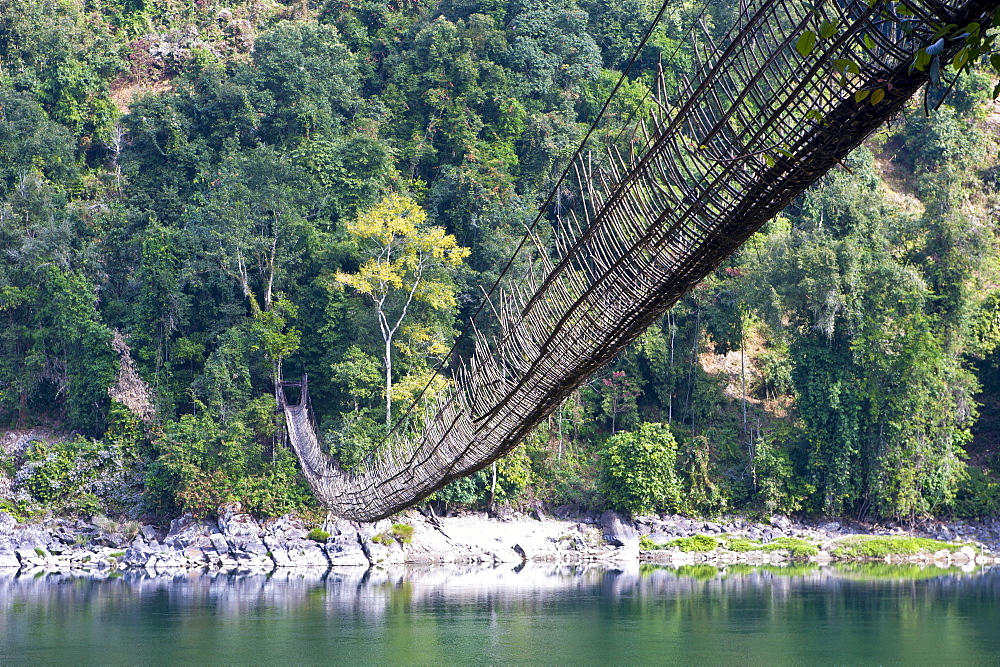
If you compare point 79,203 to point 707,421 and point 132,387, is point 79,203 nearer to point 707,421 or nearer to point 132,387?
point 132,387

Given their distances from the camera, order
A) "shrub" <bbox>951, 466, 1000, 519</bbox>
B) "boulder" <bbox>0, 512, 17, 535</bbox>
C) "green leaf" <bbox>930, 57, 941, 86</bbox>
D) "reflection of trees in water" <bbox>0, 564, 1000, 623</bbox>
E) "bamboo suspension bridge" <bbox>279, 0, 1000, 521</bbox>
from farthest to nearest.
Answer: "shrub" <bbox>951, 466, 1000, 519</bbox>
"boulder" <bbox>0, 512, 17, 535</bbox>
"reflection of trees in water" <bbox>0, 564, 1000, 623</bbox>
"bamboo suspension bridge" <bbox>279, 0, 1000, 521</bbox>
"green leaf" <bbox>930, 57, 941, 86</bbox>

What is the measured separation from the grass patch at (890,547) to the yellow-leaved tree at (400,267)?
246 inches

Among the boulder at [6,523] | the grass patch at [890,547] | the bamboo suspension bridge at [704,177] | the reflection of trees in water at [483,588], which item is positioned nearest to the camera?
the bamboo suspension bridge at [704,177]

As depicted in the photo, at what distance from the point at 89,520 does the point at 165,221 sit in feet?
17.0

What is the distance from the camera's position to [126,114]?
21.4 metres

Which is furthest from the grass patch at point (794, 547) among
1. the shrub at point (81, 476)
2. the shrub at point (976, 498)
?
the shrub at point (81, 476)

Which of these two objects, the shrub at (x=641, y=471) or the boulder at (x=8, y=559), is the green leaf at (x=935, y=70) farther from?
the boulder at (x=8, y=559)

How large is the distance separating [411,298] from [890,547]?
7473 mm

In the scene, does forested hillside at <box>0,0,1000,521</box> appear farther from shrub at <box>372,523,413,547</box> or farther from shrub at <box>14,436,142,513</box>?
shrub at <box>372,523,413,547</box>

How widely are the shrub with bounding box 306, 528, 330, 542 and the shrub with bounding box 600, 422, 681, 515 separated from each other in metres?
3.89

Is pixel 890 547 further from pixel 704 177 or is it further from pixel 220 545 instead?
pixel 704 177

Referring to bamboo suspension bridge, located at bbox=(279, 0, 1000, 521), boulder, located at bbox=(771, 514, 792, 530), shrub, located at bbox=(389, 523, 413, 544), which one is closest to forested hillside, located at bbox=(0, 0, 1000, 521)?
boulder, located at bbox=(771, 514, 792, 530)

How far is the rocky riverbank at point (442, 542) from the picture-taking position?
15.9 m

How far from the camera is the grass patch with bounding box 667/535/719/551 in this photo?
16386 millimetres
